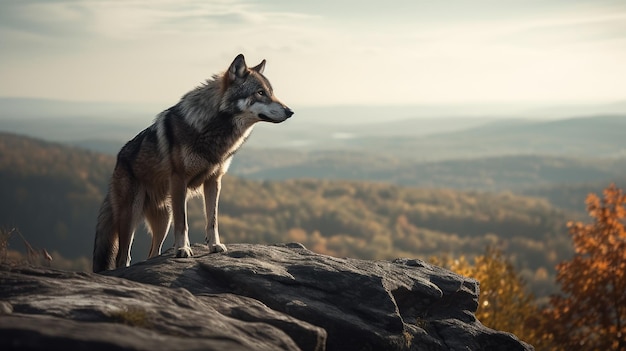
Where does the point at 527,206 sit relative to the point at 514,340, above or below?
below

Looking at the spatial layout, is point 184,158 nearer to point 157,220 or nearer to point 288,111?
point 157,220

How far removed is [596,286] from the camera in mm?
24812

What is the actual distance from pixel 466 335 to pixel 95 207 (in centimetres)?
12699

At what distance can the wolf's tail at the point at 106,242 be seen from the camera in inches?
415

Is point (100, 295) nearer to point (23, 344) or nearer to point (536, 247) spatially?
point (23, 344)

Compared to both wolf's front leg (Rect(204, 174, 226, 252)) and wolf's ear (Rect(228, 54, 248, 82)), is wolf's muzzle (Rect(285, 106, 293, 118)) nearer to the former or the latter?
wolf's ear (Rect(228, 54, 248, 82))

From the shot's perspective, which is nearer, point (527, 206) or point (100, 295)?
point (100, 295)

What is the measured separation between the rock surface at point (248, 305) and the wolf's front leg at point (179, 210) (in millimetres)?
286

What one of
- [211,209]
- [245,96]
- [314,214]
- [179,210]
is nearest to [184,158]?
[179,210]

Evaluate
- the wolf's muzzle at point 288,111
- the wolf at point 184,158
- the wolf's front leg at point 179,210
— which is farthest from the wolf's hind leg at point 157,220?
the wolf's muzzle at point 288,111

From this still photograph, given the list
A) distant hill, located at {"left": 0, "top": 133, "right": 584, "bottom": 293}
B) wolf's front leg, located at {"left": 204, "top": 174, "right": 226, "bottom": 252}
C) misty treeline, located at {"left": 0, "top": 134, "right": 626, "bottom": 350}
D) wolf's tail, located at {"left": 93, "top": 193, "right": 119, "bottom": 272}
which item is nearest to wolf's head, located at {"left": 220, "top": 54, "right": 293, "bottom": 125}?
wolf's front leg, located at {"left": 204, "top": 174, "right": 226, "bottom": 252}

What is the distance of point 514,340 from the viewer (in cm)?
998

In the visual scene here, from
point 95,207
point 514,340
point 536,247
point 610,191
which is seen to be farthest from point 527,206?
point 514,340

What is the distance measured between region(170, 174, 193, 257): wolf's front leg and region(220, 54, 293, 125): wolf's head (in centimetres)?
124
